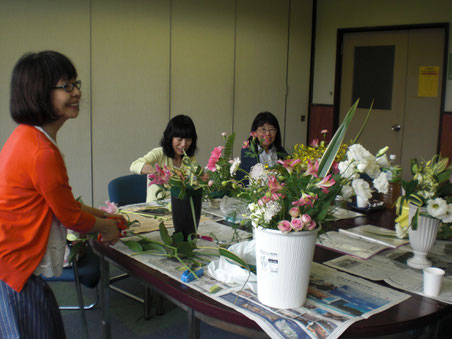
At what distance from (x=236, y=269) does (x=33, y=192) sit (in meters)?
0.74

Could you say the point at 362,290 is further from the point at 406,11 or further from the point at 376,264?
the point at 406,11

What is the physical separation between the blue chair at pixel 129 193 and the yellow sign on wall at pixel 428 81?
3.88 metres

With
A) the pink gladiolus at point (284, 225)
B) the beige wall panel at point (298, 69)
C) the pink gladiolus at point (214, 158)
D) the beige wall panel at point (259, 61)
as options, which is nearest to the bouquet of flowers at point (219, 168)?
the pink gladiolus at point (214, 158)

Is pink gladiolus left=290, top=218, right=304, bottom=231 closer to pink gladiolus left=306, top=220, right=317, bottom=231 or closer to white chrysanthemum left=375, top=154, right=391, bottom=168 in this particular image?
pink gladiolus left=306, top=220, right=317, bottom=231

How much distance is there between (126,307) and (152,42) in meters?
2.85

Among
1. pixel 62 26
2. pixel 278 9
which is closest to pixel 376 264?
pixel 62 26

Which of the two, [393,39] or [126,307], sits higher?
[393,39]

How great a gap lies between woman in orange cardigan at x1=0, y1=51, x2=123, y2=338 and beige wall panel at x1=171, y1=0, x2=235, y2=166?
354 centimetres

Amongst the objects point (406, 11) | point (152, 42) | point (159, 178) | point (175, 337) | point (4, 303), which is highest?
point (406, 11)

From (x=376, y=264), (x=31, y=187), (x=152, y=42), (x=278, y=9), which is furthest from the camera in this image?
(x=278, y=9)

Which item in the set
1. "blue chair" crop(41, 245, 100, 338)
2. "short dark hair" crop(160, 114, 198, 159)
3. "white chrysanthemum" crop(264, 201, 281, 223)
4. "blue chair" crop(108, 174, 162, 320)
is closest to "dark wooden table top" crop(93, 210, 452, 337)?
"white chrysanthemum" crop(264, 201, 281, 223)

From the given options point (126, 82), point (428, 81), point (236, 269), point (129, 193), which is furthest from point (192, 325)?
point (428, 81)

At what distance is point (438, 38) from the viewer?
5.57 meters

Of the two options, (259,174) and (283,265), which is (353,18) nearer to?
(259,174)
